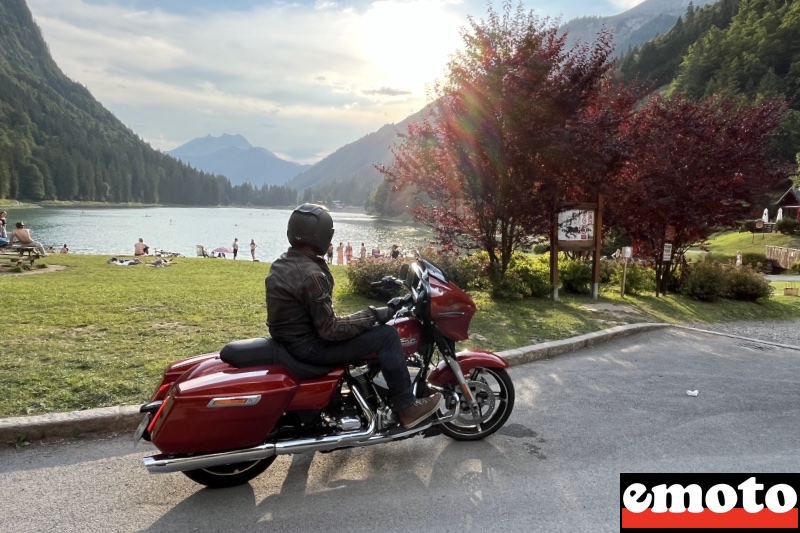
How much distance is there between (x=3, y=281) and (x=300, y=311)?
1050cm

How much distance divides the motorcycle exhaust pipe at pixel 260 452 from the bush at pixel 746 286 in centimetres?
1293

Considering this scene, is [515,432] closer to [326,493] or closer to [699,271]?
[326,493]

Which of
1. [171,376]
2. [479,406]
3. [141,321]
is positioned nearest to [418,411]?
[479,406]

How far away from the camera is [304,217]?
3205 mm

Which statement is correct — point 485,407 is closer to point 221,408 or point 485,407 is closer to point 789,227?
point 221,408

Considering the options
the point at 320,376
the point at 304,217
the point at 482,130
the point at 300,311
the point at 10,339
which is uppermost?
the point at 482,130

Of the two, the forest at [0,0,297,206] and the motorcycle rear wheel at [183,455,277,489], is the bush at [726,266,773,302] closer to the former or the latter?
the motorcycle rear wheel at [183,455,277,489]

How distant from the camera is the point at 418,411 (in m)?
3.40

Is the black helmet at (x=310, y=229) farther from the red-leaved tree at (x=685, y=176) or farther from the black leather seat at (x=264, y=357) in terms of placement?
the red-leaved tree at (x=685, y=176)

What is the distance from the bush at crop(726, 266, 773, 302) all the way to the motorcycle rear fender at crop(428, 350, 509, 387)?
11.7 meters

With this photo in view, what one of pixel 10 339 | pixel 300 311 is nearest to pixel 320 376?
pixel 300 311

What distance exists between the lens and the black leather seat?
10.1 ft

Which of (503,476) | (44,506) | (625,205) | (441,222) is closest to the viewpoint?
(44,506)

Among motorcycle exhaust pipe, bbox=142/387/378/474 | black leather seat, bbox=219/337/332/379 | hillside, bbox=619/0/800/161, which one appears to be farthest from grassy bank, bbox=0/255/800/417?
hillside, bbox=619/0/800/161
